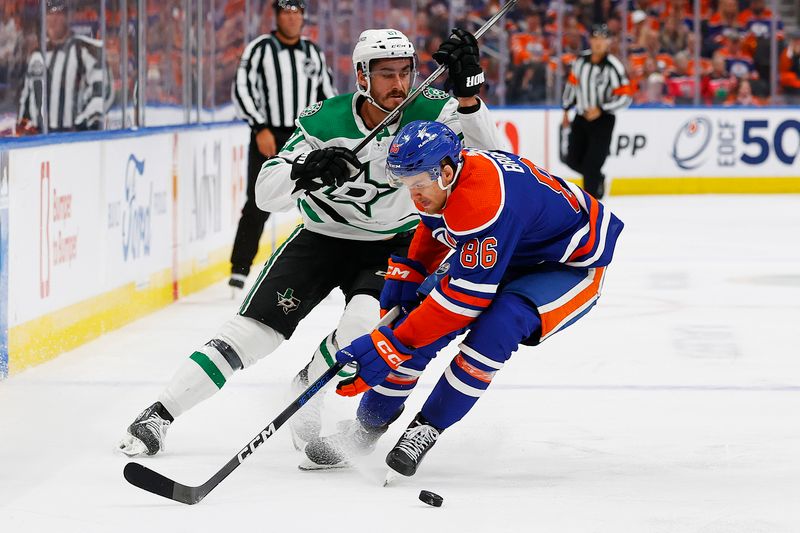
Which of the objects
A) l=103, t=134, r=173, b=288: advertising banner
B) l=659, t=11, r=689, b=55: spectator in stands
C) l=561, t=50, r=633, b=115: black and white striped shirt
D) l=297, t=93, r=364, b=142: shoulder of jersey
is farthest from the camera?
l=659, t=11, r=689, b=55: spectator in stands

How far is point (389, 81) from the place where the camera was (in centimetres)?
327

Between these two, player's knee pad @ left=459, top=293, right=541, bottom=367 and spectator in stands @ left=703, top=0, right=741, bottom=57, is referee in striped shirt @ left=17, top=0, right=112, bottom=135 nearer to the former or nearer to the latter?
player's knee pad @ left=459, top=293, right=541, bottom=367

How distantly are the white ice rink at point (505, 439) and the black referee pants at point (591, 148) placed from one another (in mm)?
4294

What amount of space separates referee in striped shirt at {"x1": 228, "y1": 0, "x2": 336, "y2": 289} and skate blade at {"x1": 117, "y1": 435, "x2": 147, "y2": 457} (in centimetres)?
309

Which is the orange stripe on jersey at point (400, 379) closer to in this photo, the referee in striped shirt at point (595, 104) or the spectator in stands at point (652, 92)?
the referee in striped shirt at point (595, 104)

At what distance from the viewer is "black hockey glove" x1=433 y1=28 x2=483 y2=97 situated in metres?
3.29

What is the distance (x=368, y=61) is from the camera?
10.7 ft

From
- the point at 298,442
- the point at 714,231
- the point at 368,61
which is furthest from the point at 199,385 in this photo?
the point at 714,231

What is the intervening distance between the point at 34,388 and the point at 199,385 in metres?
1.10

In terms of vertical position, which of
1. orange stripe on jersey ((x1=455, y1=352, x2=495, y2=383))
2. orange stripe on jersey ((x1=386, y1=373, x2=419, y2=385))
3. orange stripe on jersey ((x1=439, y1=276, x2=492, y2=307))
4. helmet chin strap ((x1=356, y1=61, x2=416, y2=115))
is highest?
helmet chin strap ((x1=356, y1=61, x2=416, y2=115))

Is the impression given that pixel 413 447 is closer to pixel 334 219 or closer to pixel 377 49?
pixel 334 219

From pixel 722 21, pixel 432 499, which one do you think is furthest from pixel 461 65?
pixel 722 21

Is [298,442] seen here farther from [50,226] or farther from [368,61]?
[50,226]

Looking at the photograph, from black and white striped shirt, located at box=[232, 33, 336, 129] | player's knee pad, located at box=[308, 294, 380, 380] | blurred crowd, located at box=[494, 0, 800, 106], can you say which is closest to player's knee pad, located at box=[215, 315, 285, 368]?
player's knee pad, located at box=[308, 294, 380, 380]
